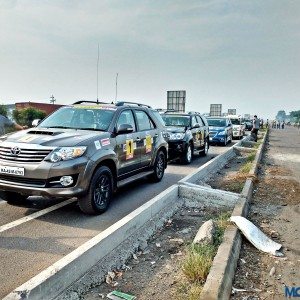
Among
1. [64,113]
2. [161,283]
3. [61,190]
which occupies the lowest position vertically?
[161,283]

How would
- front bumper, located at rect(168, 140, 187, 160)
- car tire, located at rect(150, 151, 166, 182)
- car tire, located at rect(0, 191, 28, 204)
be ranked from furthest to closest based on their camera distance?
front bumper, located at rect(168, 140, 187, 160) < car tire, located at rect(150, 151, 166, 182) < car tire, located at rect(0, 191, 28, 204)

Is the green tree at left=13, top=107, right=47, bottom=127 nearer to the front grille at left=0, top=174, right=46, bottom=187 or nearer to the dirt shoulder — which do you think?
the dirt shoulder

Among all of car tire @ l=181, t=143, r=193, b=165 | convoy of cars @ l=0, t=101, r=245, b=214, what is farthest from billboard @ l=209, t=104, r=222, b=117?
convoy of cars @ l=0, t=101, r=245, b=214

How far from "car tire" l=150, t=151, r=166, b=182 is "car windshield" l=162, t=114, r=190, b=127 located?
460 cm

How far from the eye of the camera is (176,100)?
106ft

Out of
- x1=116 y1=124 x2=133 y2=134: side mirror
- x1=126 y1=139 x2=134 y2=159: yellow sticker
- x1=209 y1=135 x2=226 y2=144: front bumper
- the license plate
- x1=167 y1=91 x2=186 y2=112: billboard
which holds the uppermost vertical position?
x1=167 y1=91 x2=186 y2=112: billboard

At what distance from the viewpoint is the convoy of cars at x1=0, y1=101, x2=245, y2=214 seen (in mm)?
5293

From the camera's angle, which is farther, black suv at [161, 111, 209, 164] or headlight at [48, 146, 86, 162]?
black suv at [161, 111, 209, 164]

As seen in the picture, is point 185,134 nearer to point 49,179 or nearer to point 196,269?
point 49,179

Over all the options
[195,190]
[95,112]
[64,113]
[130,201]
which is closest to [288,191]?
[195,190]

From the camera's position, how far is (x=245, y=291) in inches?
143

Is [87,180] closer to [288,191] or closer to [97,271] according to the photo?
[97,271]

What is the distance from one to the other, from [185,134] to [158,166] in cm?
406

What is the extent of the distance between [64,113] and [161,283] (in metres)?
4.33
